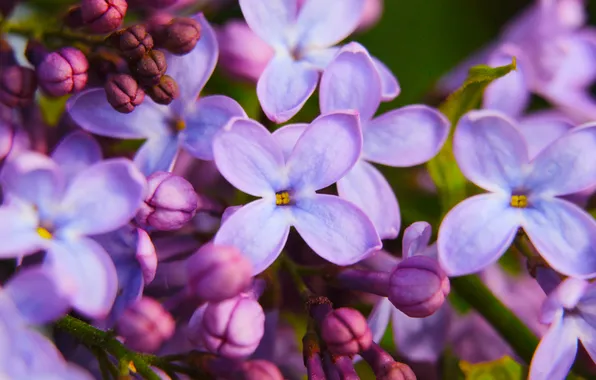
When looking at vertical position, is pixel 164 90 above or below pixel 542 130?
above

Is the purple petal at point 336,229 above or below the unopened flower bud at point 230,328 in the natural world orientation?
above

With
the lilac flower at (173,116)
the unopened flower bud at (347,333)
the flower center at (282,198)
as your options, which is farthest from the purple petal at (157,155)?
the unopened flower bud at (347,333)

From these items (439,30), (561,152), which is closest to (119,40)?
(561,152)

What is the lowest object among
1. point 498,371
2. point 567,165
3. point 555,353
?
point 498,371

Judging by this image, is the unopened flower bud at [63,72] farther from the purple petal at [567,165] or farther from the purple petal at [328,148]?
the purple petal at [567,165]

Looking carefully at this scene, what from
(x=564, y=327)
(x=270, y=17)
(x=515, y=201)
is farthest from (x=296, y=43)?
(x=564, y=327)

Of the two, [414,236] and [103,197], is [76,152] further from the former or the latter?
[414,236]

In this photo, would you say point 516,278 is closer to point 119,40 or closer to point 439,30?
point 439,30
